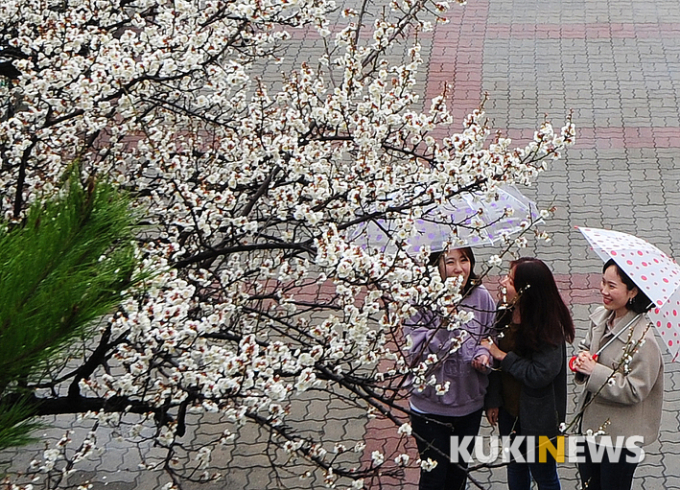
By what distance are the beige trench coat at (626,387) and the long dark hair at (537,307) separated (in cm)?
26

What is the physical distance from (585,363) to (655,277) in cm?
54

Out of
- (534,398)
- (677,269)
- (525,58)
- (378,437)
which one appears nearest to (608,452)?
(534,398)

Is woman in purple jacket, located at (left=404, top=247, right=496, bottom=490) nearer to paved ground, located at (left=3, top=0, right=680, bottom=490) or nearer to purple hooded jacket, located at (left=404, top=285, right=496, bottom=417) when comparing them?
purple hooded jacket, located at (left=404, top=285, right=496, bottom=417)

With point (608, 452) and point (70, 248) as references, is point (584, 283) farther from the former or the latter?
point (70, 248)

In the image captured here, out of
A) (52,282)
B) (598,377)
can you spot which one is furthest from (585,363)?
(52,282)

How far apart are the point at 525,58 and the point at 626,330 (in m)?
9.49

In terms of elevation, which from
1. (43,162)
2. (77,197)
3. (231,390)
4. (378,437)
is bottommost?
(378,437)

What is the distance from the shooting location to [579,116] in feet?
37.4

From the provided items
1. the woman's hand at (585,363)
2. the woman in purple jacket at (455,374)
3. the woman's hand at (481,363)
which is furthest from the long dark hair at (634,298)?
the woman's hand at (481,363)

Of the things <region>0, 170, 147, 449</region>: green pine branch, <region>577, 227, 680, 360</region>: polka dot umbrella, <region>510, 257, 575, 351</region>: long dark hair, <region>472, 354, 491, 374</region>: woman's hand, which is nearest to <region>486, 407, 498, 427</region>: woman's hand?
<region>472, 354, 491, 374</region>: woman's hand

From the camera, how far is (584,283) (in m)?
7.82

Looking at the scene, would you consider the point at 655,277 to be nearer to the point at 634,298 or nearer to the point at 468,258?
the point at 634,298

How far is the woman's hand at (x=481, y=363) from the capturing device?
4523mm

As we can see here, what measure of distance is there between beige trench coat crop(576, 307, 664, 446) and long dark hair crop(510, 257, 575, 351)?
0.85ft
